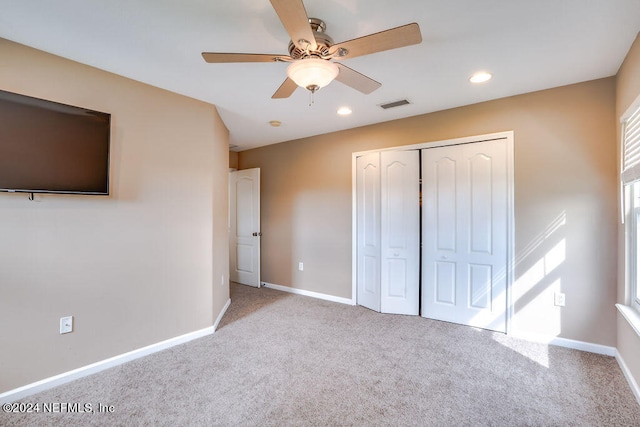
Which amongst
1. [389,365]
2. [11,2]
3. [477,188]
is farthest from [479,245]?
[11,2]

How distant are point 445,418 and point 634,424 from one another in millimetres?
1104

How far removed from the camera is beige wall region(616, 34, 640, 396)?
1979 mm

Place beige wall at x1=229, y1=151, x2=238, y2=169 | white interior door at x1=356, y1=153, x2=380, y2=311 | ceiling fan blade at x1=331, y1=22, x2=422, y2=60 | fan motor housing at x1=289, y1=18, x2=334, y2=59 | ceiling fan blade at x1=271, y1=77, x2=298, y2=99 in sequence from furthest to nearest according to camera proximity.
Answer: beige wall at x1=229, y1=151, x2=238, y2=169 → white interior door at x1=356, y1=153, x2=380, y2=311 → ceiling fan blade at x1=271, y1=77, x2=298, y2=99 → fan motor housing at x1=289, y1=18, x2=334, y2=59 → ceiling fan blade at x1=331, y1=22, x2=422, y2=60

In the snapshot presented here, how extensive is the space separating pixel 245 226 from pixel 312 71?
374 cm

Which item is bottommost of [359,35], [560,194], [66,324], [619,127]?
[66,324]

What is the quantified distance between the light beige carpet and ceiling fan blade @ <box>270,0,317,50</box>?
2.15 metres

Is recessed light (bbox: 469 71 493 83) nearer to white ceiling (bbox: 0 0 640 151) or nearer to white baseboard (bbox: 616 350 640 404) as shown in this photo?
white ceiling (bbox: 0 0 640 151)

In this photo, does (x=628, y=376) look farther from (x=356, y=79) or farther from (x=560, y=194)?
(x=356, y=79)

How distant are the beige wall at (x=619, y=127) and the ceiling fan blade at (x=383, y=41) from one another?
1716mm

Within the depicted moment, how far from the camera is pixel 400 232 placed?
3572 mm

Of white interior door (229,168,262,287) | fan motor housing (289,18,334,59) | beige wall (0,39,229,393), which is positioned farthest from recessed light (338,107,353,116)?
white interior door (229,168,262,287)

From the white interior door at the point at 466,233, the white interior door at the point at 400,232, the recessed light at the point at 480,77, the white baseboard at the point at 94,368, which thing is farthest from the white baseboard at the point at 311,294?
the recessed light at the point at 480,77

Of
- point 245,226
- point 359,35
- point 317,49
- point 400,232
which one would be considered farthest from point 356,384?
point 245,226

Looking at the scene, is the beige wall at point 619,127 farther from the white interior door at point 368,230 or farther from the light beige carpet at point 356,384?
the white interior door at point 368,230
